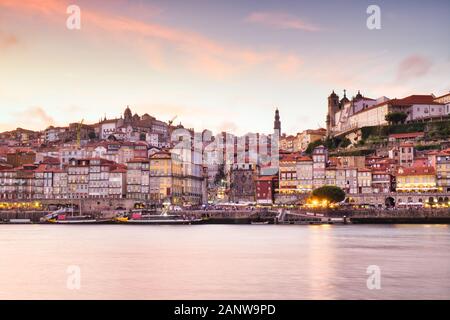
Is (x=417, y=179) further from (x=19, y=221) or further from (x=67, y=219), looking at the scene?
(x=19, y=221)


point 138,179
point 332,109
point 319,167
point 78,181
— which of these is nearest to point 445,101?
point 319,167

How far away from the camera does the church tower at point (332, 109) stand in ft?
418

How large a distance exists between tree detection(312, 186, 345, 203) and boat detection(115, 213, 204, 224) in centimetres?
1354

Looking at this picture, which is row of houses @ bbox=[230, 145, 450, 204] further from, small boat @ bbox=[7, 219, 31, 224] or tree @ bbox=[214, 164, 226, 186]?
tree @ bbox=[214, 164, 226, 186]

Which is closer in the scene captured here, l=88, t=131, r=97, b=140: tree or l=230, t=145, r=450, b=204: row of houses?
l=230, t=145, r=450, b=204: row of houses

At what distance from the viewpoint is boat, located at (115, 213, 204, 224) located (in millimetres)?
77438

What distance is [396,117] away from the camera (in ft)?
334

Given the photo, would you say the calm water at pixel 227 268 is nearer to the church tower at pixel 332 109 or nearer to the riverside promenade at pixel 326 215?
the riverside promenade at pixel 326 215

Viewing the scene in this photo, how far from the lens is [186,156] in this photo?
334 feet

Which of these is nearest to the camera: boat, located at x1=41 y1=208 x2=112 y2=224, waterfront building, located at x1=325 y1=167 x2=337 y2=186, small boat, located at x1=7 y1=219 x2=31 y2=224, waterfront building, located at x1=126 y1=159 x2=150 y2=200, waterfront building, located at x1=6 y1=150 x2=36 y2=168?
boat, located at x1=41 y1=208 x2=112 y2=224

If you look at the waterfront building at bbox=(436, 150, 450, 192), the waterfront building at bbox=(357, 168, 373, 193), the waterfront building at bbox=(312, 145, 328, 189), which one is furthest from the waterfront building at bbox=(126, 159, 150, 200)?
the waterfront building at bbox=(436, 150, 450, 192)

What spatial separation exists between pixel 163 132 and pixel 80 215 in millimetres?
73373

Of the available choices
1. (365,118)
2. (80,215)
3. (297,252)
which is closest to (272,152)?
(365,118)
